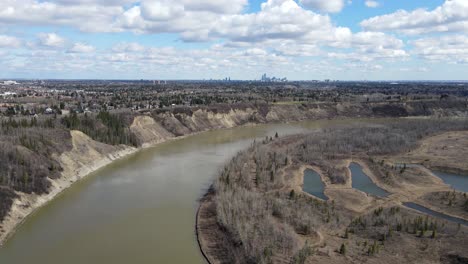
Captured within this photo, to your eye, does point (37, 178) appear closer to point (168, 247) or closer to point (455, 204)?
point (168, 247)

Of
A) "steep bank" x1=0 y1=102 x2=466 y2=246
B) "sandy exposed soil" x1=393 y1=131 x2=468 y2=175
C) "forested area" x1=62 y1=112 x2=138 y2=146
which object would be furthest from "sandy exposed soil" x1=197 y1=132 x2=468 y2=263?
"forested area" x1=62 y1=112 x2=138 y2=146

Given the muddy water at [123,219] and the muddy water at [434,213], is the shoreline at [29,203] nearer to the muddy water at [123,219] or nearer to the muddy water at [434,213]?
the muddy water at [123,219]

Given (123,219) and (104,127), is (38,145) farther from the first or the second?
(123,219)

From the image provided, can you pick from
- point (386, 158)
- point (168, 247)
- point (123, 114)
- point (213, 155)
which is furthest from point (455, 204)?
point (123, 114)

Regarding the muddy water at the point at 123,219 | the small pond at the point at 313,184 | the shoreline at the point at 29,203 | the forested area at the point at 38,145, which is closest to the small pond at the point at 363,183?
the small pond at the point at 313,184

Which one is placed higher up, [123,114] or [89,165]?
[123,114]

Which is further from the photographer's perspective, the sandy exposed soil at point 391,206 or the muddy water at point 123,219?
the muddy water at point 123,219
